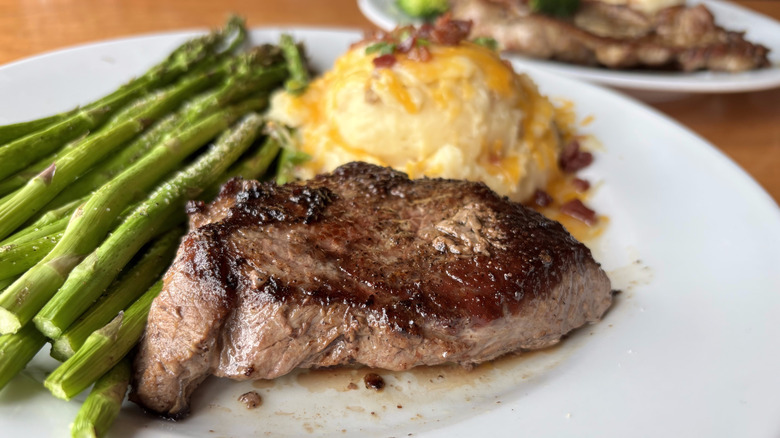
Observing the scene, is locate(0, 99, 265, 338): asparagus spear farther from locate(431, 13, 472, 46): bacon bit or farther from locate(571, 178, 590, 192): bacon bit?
locate(571, 178, 590, 192): bacon bit

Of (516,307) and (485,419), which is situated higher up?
(516,307)

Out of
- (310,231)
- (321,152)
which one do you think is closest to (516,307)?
(310,231)

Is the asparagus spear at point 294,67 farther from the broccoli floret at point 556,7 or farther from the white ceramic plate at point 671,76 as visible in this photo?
the broccoli floret at point 556,7

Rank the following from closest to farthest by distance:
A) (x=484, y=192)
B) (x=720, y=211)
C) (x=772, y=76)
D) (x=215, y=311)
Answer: (x=215, y=311), (x=484, y=192), (x=720, y=211), (x=772, y=76)

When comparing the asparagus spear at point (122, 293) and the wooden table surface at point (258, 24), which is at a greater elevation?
the asparagus spear at point (122, 293)

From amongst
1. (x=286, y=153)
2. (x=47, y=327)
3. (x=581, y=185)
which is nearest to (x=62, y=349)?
(x=47, y=327)

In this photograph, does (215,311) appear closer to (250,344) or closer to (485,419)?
(250,344)

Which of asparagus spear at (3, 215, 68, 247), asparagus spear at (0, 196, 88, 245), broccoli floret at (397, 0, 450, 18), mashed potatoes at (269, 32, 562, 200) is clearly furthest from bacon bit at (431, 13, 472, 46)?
asparagus spear at (3, 215, 68, 247)

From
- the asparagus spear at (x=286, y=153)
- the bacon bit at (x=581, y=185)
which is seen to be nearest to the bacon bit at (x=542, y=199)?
the bacon bit at (x=581, y=185)
